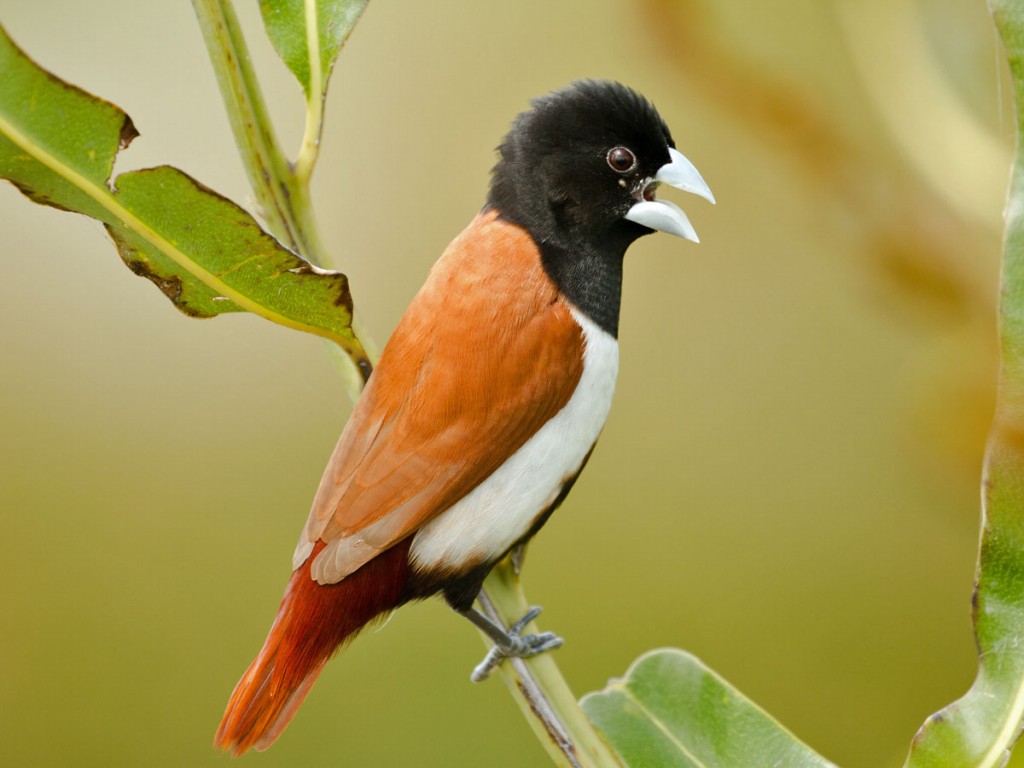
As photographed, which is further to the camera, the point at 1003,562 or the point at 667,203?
the point at 667,203

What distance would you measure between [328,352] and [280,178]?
7.4 inches

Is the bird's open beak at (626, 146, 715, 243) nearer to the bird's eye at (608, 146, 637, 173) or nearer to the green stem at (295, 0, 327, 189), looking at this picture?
the bird's eye at (608, 146, 637, 173)

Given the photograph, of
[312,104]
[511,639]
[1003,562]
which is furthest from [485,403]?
[1003,562]

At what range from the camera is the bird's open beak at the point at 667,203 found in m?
1.35

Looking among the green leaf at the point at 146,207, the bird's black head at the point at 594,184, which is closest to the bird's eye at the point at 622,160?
the bird's black head at the point at 594,184

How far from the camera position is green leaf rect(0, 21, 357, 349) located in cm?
97

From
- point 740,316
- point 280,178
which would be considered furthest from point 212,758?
point 280,178

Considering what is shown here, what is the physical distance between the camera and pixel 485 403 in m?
1.25

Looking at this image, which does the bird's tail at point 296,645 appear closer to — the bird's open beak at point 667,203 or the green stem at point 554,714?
the green stem at point 554,714

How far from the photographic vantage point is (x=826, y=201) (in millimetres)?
1040

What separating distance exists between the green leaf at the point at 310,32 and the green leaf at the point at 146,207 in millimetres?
181

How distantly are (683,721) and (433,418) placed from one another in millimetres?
403

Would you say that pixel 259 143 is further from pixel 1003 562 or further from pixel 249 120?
pixel 1003 562

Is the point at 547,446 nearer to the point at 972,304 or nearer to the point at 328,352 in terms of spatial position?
the point at 328,352
